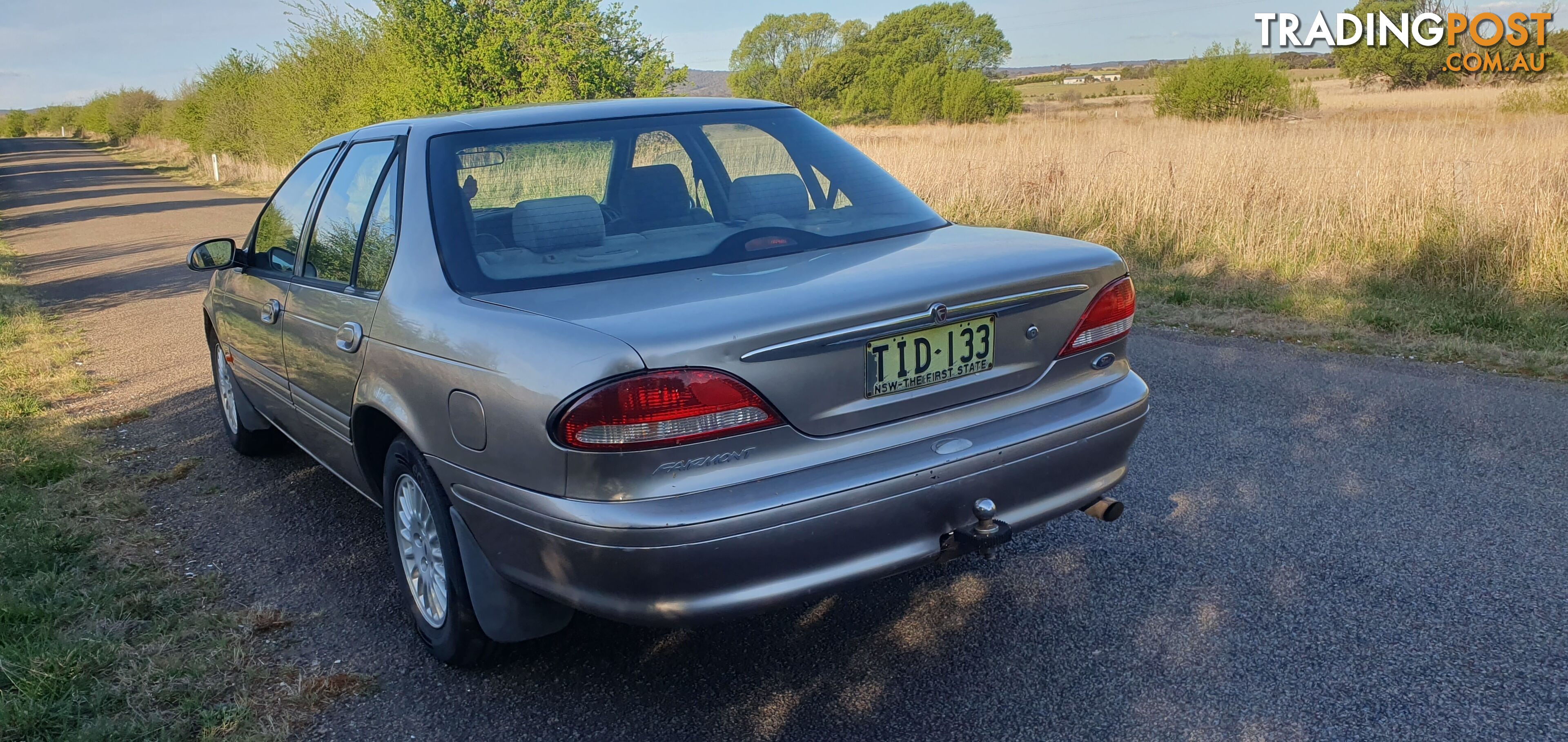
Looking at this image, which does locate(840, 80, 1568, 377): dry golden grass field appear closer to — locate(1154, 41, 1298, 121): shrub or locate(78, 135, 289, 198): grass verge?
locate(1154, 41, 1298, 121): shrub

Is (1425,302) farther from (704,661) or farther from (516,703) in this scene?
(516,703)

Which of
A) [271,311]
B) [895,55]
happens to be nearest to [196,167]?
[271,311]

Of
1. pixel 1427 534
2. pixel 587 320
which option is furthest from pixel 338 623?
pixel 1427 534

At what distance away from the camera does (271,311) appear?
3932 millimetres

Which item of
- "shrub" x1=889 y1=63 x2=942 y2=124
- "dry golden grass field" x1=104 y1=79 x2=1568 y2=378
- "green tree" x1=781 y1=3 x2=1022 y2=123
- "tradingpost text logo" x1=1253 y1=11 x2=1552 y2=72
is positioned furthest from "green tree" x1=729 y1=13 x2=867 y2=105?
"dry golden grass field" x1=104 y1=79 x2=1568 y2=378

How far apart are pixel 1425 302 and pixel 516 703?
24.0 feet

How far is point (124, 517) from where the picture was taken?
14.4 ft

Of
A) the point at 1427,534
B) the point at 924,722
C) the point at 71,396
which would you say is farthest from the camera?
the point at 71,396

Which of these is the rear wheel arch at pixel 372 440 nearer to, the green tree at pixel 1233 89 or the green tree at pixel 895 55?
the green tree at pixel 1233 89

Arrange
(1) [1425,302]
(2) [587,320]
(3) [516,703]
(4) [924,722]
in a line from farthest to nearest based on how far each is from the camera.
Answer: (1) [1425,302] < (3) [516,703] < (4) [924,722] < (2) [587,320]

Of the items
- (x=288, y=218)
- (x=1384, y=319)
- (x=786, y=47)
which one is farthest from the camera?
(x=786, y=47)

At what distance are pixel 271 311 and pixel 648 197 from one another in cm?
169

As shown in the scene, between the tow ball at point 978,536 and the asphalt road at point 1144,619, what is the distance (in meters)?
0.43

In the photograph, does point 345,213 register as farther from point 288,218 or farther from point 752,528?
point 752,528
